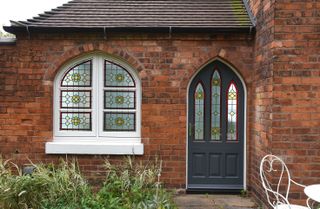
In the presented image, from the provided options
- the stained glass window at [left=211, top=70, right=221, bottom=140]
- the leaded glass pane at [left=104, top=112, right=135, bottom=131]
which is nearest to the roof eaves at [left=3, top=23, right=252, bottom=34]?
the stained glass window at [left=211, top=70, right=221, bottom=140]

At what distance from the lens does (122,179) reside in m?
5.70

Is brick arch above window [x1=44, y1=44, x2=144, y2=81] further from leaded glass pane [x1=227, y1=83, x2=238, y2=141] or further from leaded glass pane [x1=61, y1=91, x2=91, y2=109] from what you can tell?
leaded glass pane [x1=227, y1=83, x2=238, y2=141]

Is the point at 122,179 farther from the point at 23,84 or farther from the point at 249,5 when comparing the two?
the point at 249,5

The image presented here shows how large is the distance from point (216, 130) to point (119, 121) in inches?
75.3

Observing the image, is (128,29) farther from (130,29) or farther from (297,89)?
(297,89)

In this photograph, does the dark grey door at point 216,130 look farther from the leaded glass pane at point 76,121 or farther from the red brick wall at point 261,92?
the leaded glass pane at point 76,121

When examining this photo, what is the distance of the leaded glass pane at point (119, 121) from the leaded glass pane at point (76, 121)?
1.16 ft

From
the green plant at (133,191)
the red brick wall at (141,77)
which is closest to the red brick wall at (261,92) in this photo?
the red brick wall at (141,77)

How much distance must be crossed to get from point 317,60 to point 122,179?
3557mm

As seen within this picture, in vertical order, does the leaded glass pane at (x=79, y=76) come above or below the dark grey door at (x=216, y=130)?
above

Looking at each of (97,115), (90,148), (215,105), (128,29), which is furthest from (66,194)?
(215,105)

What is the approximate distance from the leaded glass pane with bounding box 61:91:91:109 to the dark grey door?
6.60 ft

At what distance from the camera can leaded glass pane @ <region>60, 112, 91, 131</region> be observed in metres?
6.95

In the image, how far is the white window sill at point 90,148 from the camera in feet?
21.9
